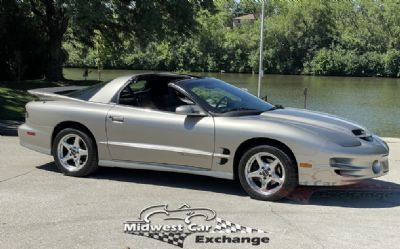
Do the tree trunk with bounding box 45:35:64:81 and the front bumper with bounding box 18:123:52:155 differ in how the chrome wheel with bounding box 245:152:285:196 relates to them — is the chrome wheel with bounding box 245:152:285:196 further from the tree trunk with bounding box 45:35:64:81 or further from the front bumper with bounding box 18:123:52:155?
the tree trunk with bounding box 45:35:64:81

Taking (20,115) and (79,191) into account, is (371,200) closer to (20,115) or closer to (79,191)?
(79,191)

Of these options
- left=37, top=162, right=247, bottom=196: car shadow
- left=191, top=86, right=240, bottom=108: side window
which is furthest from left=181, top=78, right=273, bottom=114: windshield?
left=37, top=162, right=247, bottom=196: car shadow

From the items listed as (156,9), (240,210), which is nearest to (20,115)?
(156,9)

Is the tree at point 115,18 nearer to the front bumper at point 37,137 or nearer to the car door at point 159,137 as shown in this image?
the front bumper at point 37,137

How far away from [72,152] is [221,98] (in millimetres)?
2097

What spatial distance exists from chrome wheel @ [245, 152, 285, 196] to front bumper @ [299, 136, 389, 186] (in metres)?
0.25

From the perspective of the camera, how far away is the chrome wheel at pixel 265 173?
5973 mm

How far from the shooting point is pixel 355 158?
5.80 metres

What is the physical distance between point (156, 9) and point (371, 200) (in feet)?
45.7

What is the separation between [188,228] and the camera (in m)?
5.04

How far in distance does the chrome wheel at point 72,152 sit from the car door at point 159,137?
44 cm

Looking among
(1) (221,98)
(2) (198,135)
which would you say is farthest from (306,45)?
(2) (198,135)

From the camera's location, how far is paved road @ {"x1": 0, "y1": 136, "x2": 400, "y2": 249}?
4.72m

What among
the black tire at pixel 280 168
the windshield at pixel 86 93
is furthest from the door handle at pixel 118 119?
the black tire at pixel 280 168
